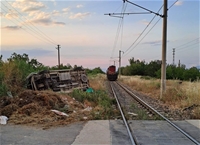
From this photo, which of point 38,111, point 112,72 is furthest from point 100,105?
point 112,72

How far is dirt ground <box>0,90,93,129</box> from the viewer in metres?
8.59

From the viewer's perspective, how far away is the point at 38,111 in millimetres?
9703

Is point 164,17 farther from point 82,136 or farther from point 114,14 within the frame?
point 82,136

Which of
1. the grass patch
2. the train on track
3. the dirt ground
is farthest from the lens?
the train on track

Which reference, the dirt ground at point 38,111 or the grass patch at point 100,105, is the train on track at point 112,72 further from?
the dirt ground at point 38,111

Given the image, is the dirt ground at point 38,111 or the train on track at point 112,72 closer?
the dirt ground at point 38,111

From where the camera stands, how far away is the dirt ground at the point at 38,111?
8594 mm

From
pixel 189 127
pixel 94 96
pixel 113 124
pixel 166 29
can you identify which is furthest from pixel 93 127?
pixel 166 29

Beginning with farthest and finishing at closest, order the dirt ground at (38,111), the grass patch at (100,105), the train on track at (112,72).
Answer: the train on track at (112,72) → the grass patch at (100,105) → the dirt ground at (38,111)

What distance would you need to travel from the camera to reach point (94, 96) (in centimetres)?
1421

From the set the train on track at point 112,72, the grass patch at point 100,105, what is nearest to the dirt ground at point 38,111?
the grass patch at point 100,105

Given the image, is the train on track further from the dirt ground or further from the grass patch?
the dirt ground

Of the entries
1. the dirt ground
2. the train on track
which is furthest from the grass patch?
the train on track

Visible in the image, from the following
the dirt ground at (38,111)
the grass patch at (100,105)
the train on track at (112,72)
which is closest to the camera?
the dirt ground at (38,111)
